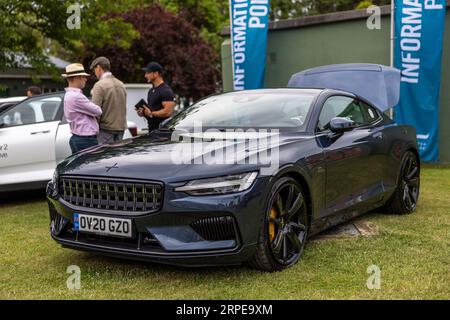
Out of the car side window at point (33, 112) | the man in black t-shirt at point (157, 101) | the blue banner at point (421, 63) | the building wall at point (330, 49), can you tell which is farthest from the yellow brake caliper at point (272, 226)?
the building wall at point (330, 49)

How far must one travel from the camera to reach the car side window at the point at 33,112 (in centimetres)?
728

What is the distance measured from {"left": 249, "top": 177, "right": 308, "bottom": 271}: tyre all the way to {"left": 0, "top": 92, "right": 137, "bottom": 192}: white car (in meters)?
4.01

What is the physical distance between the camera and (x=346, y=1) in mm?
37250

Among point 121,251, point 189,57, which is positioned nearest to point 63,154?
point 121,251

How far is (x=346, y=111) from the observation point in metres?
5.60

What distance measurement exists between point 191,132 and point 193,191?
52.1 inches

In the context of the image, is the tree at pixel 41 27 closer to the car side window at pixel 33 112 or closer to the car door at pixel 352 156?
the car side window at pixel 33 112

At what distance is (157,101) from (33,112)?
1.62 m

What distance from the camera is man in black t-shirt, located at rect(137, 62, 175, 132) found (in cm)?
748

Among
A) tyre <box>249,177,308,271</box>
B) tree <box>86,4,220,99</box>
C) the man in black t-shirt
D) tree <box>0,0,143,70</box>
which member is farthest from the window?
tree <box>86,4,220,99</box>

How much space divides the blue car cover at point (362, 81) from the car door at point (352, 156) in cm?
257

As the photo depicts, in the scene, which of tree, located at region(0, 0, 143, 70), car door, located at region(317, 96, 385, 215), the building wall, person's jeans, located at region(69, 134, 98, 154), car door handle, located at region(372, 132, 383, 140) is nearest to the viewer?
car door, located at region(317, 96, 385, 215)

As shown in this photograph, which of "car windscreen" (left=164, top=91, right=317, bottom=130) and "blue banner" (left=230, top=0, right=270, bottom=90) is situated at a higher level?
"blue banner" (left=230, top=0, right=270, bottom=90)

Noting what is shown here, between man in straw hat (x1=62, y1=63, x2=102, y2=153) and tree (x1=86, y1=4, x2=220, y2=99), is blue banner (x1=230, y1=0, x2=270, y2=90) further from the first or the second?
tree (x1=86, y1=4, x2=220, y2=99)
